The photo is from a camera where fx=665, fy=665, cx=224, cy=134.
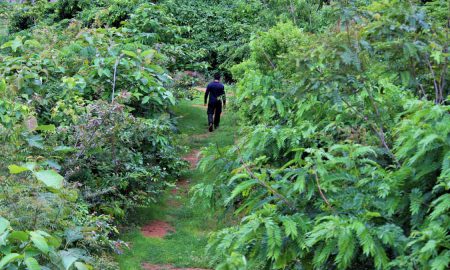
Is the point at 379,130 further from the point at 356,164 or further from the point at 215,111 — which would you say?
the point at 215,111

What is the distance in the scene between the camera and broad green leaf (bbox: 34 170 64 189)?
729 centimetres

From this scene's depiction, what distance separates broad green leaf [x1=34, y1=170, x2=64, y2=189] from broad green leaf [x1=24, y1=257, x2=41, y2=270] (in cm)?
135

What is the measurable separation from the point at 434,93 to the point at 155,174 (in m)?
5.30

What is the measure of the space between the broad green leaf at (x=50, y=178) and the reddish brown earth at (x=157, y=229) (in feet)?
8.24

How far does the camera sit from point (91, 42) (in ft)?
41.0

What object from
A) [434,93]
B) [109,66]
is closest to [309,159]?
[434,93]

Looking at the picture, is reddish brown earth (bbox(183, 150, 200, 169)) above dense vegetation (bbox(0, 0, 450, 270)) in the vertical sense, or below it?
below

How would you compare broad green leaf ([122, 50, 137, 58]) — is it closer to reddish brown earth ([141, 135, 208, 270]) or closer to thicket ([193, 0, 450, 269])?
reddish brown earth ([141, 135, 208, 270])

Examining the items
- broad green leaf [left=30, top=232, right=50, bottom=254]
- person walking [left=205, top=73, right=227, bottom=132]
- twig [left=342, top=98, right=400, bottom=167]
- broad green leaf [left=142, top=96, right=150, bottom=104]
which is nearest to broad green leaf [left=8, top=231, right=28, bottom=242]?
broad green leaf [left=30, top=232, right=50, bottom=254]

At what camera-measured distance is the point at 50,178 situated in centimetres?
740

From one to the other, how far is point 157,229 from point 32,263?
4.03 m

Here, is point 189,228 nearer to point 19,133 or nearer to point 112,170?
point 112,170

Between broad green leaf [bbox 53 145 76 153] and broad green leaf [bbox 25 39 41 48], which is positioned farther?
broad green leaf [bbox 25 39 41 48]

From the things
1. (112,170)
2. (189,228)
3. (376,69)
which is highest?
(376,69)
